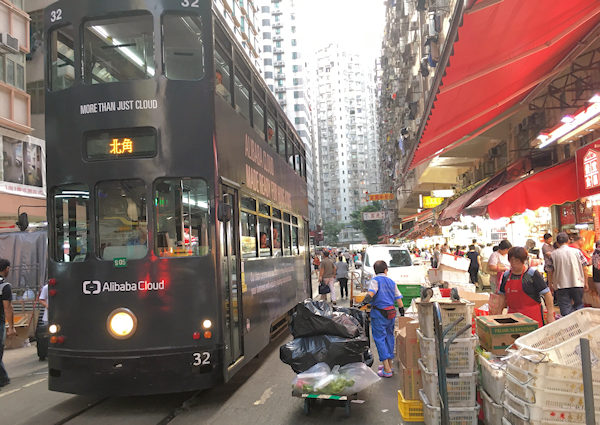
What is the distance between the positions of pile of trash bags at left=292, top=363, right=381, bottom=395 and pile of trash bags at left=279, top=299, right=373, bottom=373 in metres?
0.13

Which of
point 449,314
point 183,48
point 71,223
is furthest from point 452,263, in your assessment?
point 71,223

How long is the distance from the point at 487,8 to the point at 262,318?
5429 mm

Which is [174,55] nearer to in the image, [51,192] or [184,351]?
[51,192]

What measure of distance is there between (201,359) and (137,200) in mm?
1954

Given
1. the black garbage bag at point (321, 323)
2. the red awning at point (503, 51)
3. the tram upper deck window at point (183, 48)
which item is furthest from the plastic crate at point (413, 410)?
the tram upper deck window at point (183, 48)

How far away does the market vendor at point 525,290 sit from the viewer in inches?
247

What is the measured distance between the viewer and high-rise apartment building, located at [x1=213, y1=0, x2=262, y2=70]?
164 feet

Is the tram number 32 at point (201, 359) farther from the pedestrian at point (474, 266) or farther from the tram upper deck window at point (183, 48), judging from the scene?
the pedestrian at point (474, 266)

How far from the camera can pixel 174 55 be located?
6.40 metres

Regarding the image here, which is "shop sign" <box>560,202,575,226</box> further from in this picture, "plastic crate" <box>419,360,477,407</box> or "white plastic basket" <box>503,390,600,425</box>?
"white plastic basket" <box>503,390,600,425</box>

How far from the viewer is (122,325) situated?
597cm

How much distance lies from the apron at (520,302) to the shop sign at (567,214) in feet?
24.1

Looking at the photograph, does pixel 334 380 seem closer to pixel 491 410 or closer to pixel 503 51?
pixel 491 410

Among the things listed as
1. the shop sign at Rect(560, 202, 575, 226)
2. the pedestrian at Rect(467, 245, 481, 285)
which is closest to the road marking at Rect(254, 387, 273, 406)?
the shop sign at Rect(560, 202, 575, 226)
